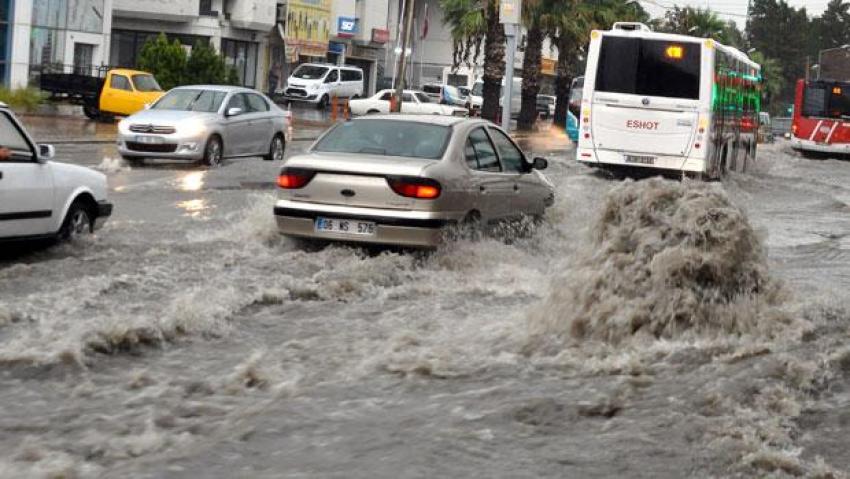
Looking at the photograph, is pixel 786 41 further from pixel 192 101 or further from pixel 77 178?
pixel 77 178

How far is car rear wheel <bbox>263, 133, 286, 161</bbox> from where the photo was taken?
25766 millimetres

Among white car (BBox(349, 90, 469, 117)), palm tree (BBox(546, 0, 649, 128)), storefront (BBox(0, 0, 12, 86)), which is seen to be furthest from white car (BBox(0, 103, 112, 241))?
palm tree (BBox(546, 0, 649, 128))

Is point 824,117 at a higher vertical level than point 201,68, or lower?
higher

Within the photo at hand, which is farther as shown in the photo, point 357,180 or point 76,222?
point 76,222

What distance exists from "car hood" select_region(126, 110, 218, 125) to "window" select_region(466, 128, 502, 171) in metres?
10.9

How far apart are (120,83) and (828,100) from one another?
2317 centimetres

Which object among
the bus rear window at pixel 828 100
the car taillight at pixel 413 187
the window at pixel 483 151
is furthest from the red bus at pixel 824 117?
the car taillight at pixel 413 187

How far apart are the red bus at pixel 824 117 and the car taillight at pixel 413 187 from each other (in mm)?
36266

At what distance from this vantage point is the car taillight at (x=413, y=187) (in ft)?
37.7

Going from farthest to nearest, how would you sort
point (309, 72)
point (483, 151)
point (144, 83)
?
point (309, 72)
point (144, 83)
point (483, 151)

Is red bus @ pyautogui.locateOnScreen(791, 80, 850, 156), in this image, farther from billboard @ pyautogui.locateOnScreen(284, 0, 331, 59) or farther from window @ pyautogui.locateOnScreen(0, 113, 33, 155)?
window @ pyautogui.locateOnScreen(0, 113, 33, 155)

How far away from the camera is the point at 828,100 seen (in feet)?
149

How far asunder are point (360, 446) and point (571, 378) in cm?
182


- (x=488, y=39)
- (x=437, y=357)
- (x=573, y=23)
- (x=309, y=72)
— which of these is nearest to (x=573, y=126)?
(x=488, y=39)
